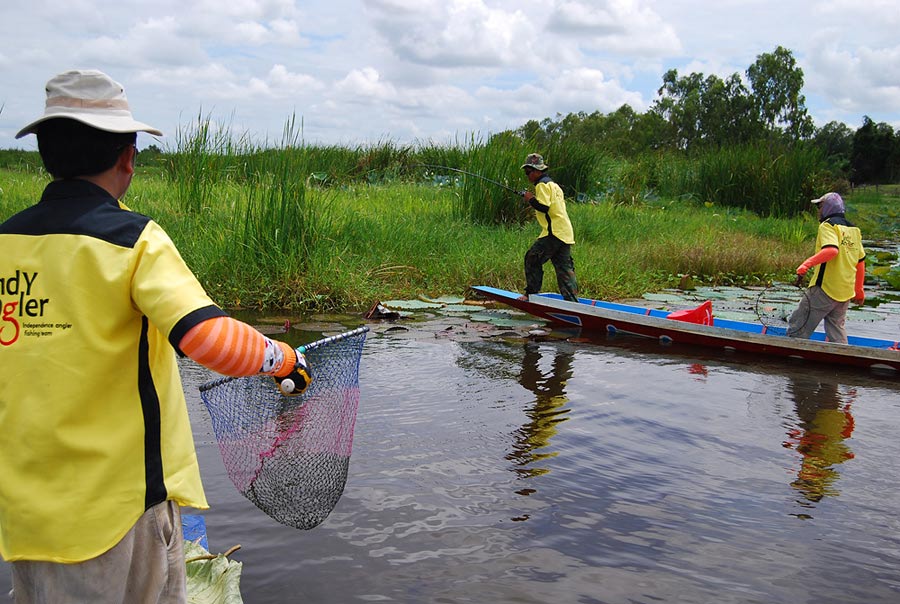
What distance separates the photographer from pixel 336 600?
121 inches

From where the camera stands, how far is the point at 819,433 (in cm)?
533

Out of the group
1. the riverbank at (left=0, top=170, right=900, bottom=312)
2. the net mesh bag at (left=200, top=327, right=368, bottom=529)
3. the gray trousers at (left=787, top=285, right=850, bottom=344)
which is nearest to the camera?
the net mesh bag at (left=200, top=327, right=368, bottom=529)

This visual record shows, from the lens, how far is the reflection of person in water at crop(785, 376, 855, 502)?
14.4 feet

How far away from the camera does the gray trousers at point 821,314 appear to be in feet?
23.8

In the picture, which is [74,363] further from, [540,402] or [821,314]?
[821,314]

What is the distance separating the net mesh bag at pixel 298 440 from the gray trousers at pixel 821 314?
596 cm

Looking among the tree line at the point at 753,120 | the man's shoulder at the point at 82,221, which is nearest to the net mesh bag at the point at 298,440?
the man's shoulder at the point at 82,221

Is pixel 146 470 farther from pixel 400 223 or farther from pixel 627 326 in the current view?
pixel 400 223

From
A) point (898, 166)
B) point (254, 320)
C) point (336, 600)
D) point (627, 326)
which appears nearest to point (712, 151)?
point (627, 326)

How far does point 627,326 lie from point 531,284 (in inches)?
61.7

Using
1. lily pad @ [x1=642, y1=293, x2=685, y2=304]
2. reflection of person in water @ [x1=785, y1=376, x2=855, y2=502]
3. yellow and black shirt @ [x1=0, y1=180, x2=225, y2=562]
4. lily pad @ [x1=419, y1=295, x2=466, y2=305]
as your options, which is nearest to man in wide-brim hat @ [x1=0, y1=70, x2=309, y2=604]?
yellow and black shirt @ [x1=0, y1=180, x2=225, y2=562]

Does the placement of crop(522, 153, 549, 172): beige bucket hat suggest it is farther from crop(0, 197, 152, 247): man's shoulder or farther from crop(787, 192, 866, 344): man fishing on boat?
crop(0, 197, 152, 247): man's shoulder

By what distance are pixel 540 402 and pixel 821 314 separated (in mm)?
3274

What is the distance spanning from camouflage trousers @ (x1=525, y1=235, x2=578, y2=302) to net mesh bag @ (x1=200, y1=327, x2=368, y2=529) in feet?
21.5
